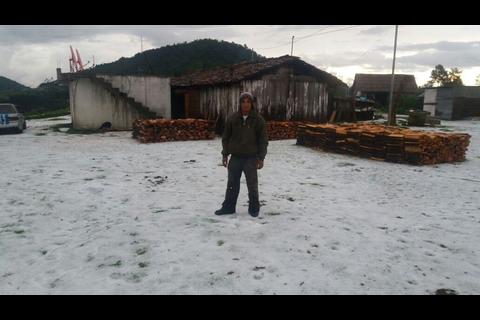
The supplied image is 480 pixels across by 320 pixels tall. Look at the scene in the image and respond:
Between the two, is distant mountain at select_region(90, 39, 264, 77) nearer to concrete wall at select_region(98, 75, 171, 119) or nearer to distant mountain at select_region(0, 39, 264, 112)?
distant mountain at select_region(0, 39, 264, 112)

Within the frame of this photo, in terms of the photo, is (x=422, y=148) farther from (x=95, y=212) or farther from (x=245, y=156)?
(x=95, y=212)

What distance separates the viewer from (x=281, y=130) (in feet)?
53.4

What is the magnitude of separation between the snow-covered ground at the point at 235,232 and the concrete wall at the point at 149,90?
10.6 m

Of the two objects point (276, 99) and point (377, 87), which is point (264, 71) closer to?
point (276, 99)

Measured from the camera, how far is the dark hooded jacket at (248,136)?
17.0 ft

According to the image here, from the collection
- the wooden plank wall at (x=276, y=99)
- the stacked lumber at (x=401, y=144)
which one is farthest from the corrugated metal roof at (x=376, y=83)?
the stacked lumber at (x=401, y=144)

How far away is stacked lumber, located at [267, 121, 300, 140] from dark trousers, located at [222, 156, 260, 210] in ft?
35.1

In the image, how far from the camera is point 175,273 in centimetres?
359

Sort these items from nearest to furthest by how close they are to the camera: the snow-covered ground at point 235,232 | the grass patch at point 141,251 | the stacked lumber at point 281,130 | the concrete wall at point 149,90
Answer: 1. the snow-covered ground at point 235,232
2. the grass patch at point 141,251
3. the stacked lumber at point 281,130
4. the concrete wall at point 149,90

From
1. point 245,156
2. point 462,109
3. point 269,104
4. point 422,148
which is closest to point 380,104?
point 462,109

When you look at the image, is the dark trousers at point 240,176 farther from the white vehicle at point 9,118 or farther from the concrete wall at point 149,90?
the white vehicle at point 9,118

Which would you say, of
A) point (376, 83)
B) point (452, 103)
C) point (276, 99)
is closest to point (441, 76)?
point (376, 83)
